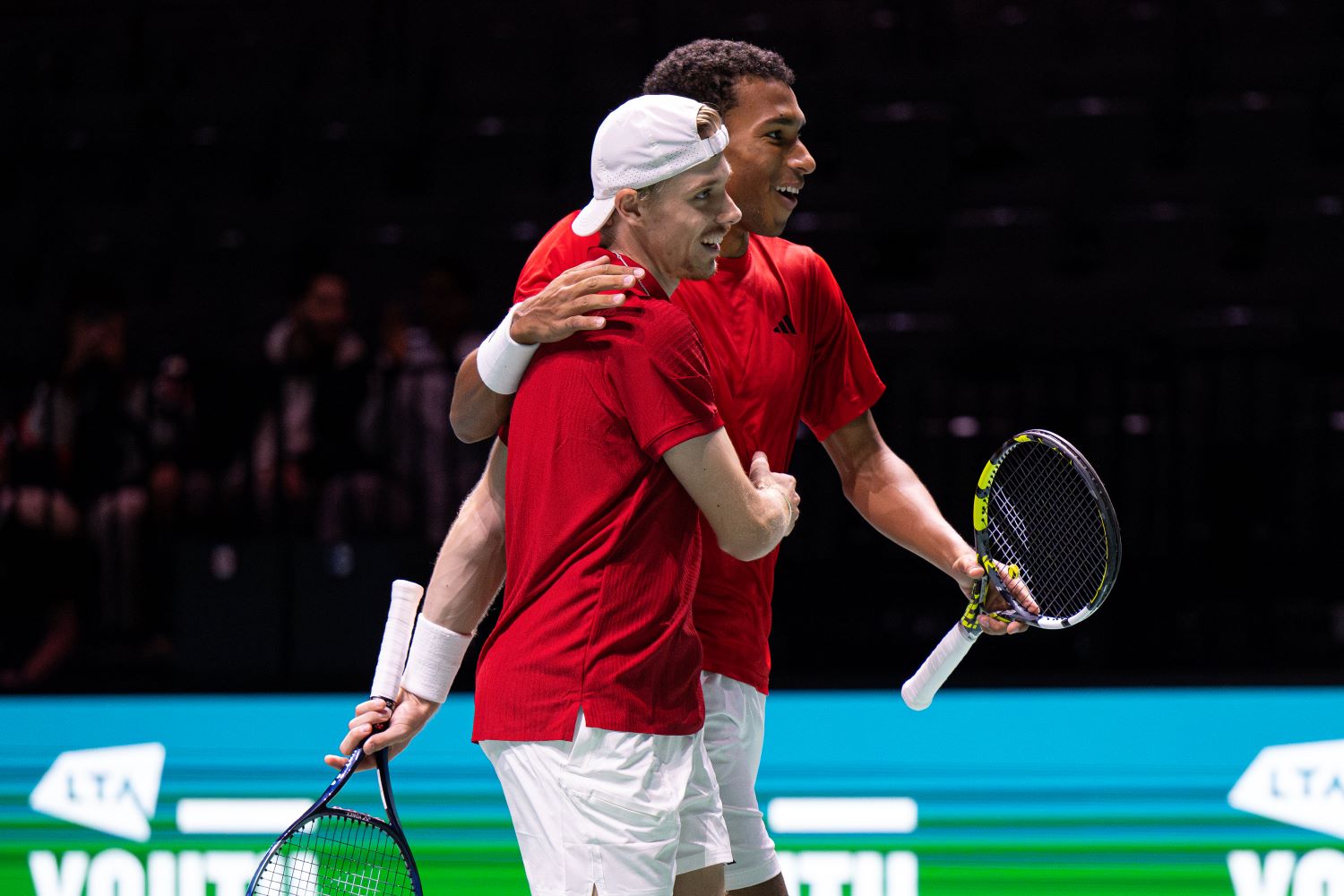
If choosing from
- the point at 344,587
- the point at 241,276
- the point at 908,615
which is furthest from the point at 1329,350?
the point at 241,276

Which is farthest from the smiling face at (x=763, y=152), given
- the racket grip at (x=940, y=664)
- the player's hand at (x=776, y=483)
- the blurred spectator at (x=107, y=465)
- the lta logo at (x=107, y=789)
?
the blurred spectator at (x=107, y=465)

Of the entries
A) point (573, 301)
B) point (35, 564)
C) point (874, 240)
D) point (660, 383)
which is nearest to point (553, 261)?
point (573, 301)

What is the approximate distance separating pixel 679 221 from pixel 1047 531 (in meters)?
1.39

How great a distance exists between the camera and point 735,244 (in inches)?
107

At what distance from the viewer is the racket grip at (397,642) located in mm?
2426

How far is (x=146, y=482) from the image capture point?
5.23 m

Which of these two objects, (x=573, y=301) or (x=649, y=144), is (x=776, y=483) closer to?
(x=573, y=301)

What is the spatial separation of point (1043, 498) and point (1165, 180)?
382cm

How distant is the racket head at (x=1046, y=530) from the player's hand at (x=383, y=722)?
0.95m

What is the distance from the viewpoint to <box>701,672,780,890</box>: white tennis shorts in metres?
2.59

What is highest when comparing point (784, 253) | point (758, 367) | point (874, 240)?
point (874, 240)

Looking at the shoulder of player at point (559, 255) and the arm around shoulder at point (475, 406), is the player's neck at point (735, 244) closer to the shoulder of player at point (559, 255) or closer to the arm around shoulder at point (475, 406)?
the shoulder of player at point (559, 255)

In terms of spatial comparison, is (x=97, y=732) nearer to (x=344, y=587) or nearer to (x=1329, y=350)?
(x=344, y=587)

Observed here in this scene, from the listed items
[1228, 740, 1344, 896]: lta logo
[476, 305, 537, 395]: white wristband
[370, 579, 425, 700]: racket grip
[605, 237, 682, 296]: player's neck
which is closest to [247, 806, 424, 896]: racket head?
[370, 579, 425, 700]: racket grip
